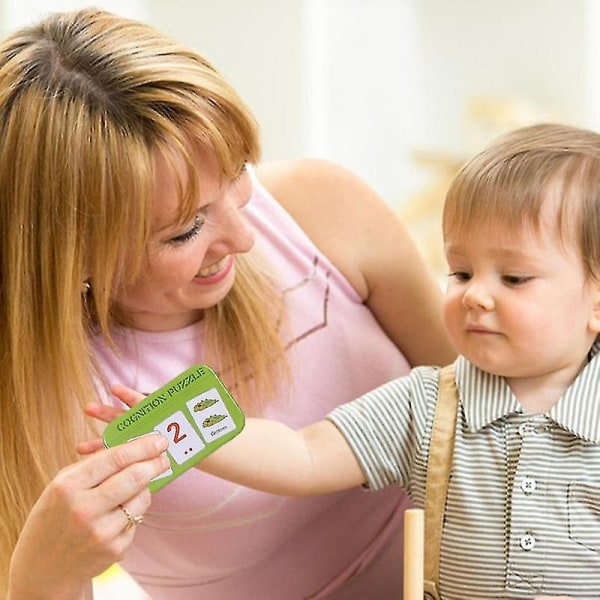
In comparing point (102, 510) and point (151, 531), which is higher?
point (102, 510)

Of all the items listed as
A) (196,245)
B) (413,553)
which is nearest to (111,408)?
(196,245)

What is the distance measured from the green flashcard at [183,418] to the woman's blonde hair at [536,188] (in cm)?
28

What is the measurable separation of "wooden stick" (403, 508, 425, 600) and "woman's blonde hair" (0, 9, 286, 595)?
15.4 inches

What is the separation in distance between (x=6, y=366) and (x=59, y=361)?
6 centimetres

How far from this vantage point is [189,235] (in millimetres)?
1158

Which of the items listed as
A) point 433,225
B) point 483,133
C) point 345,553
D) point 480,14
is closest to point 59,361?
point 345,553

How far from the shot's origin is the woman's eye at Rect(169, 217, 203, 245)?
3.80 feet

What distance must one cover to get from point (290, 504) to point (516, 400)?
31cm

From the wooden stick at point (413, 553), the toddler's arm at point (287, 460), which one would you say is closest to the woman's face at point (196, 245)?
the toddler's arm at point (287, 460)

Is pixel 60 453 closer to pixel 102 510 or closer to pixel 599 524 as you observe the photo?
pixel 102 510

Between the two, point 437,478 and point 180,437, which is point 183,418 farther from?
point 437,478

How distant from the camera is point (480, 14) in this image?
401 centimetres

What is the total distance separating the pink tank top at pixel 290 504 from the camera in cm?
129

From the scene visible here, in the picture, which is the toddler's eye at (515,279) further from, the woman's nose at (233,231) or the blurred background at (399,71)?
the blurred background at (399,71)
